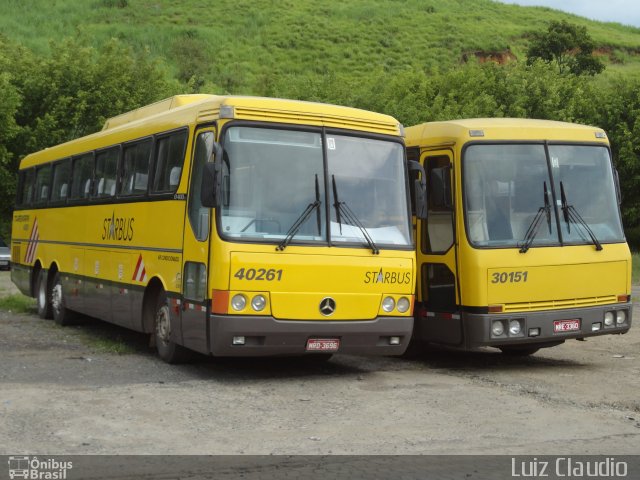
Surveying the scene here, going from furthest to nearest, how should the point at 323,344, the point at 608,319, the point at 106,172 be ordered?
1. the point at 106,172
2. the point at 608,319
3. the point at 323,344

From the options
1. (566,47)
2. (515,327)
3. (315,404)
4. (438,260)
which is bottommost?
(315,404)

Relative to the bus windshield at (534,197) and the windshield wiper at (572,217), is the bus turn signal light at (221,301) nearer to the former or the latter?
the bus windshield at (534,197)

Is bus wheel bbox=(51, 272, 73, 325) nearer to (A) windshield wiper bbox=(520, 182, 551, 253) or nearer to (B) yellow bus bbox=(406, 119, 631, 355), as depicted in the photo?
(B) yellow bus bbox=(406, 119, 631, 355)

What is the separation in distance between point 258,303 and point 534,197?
155 inches

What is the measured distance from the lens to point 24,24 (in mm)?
87812

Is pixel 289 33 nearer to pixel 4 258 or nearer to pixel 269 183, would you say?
pixel 4 258

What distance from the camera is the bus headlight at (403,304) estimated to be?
37.8 feet

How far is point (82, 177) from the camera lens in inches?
651

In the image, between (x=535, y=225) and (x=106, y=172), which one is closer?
(x=535, y=225)

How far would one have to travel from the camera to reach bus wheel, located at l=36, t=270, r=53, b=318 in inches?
722

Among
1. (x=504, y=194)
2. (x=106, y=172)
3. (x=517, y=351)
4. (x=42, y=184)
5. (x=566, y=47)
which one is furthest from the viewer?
(x=566, y=47)

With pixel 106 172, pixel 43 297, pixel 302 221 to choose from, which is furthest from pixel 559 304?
pixel 43 297

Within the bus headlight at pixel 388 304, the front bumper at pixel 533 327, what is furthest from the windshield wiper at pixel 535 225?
the bus headlight at pixel 388 304
